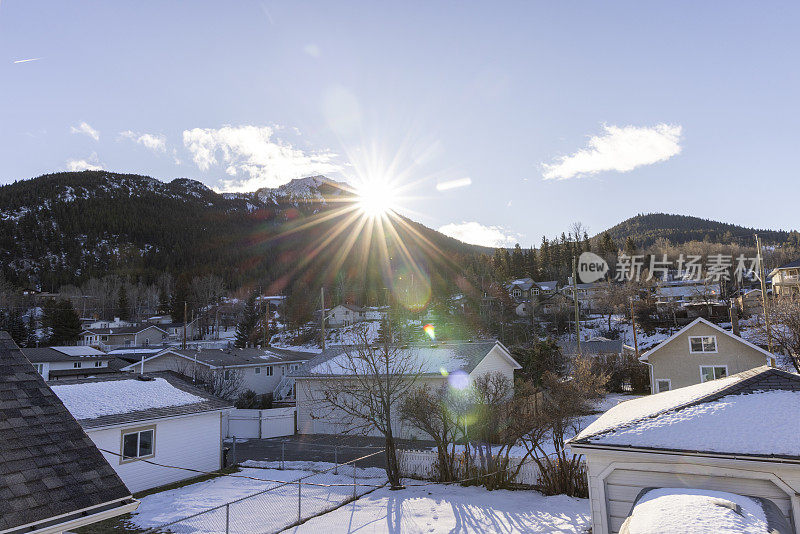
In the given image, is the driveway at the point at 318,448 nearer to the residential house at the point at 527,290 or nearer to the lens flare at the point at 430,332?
the lens flare at the point at 430,332

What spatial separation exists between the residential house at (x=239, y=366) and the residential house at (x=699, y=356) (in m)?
25.8

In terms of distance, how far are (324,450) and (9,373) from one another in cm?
1599

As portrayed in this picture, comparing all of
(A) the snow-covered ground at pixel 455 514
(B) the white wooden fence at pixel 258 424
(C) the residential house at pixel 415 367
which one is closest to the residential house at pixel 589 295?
(C) the residential house at pixel 415 367

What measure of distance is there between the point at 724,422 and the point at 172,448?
17220 mm

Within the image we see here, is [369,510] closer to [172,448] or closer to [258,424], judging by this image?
[172,448]

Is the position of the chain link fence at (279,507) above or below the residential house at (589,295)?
below

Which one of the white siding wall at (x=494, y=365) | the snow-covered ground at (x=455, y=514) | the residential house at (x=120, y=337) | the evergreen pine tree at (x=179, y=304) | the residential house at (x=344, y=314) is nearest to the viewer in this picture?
the snow-covered ground at (x=455, y=514)

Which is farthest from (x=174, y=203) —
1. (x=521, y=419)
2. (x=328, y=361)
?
(x=521, y=419)

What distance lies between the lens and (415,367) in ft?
75.7

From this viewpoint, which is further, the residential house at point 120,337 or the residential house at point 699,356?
the residential house at point 120,337

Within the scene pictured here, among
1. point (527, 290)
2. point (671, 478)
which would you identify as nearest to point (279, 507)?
point (671, 478)

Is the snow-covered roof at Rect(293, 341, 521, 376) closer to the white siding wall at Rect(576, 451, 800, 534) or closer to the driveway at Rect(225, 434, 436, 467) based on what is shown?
the driveway at Rect(225, 434, 436, 467)

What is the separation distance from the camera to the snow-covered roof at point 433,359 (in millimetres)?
23266

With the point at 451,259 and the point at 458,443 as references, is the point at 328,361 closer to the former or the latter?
the point at 458,443
